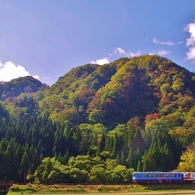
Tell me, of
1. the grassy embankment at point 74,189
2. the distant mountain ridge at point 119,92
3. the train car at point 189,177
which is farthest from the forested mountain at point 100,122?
the train car at point 189,177

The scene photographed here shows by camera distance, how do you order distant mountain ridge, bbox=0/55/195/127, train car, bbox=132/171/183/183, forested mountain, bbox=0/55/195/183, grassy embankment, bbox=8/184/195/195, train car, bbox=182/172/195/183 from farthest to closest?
distant mountain ridge, bbox=0/55/195/127
forested mountain, bbox=0/55/195/183
train car, bbox=182/172/195/183
train car, bbox=132/171/183/183
grassy embankment, bbox=8/184/195/195

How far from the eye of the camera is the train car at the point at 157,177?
4462 centimetres

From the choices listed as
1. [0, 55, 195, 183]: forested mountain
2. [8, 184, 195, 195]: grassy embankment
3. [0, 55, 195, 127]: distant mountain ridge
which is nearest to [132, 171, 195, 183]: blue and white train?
[8, 184, 195, 195]: grassy embankment

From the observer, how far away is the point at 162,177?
4525cm

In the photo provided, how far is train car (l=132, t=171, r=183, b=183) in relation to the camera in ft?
146

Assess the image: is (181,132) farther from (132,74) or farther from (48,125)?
(132,74)

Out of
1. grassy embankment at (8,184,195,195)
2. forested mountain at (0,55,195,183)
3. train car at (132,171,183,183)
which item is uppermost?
forested mountain at (0,55,195,183)

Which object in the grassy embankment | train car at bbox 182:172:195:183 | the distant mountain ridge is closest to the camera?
the grassy embankment

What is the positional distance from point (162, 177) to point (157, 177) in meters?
0.75

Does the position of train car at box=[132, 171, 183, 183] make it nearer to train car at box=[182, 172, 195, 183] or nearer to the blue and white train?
the blue and white train

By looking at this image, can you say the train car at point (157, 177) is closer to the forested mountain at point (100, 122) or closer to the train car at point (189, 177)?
the train car at point (189, 177)

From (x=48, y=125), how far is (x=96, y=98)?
29.0 metres

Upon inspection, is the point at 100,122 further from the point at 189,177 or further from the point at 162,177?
the point at 189,177

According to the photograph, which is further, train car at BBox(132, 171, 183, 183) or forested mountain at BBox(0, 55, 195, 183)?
forested mountain at BBox(0, 55, 195, 183)
